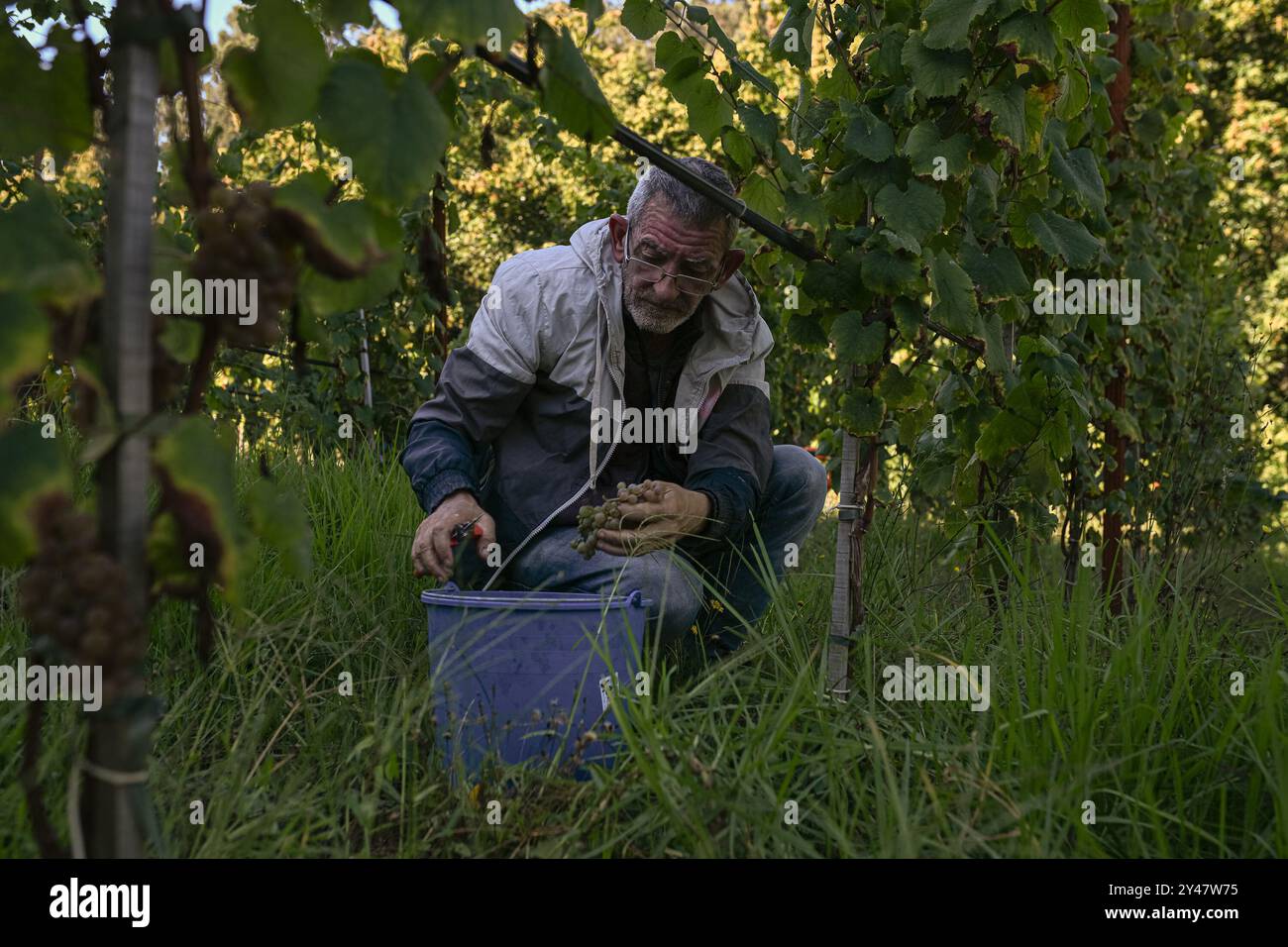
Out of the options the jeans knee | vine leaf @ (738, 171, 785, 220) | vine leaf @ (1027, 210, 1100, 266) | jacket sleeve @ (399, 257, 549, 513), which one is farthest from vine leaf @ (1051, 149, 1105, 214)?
jacket sleeve @ (399, 257, 549, 513)

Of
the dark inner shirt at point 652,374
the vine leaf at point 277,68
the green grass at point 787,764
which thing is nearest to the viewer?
the vine leaf at point 277,68

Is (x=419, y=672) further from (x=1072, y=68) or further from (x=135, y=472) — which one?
(x=1072, y=68)

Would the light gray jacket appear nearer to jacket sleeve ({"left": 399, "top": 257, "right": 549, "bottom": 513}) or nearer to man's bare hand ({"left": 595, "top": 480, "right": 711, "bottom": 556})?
jacket sleeve ({"left": 399, "top": 257, "right": 549, "bottom": 513})

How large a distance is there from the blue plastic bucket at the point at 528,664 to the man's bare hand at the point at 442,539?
0.57 ft

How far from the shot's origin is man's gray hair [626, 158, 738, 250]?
239 cm

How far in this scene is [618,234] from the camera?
2.65 metres

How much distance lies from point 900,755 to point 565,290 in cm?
128

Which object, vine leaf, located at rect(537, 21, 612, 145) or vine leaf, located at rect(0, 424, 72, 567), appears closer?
vine leaf, located at rect(0, 424, 72, 567)

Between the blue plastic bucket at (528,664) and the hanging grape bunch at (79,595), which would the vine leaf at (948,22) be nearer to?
the blue plastic bucket at (528,664)

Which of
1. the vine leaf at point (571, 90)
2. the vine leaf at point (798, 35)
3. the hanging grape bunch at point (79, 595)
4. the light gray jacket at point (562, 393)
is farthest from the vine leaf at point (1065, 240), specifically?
the hanging grape bunch at point (79, 595)

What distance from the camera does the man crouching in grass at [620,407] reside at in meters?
2.43

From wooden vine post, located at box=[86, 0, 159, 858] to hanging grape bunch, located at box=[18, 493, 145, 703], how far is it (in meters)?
0.04

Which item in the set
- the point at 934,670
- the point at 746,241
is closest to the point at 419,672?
the point at 934,670

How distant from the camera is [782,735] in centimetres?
179
